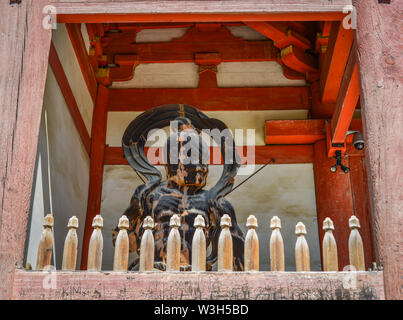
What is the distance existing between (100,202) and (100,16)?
10.2 feet

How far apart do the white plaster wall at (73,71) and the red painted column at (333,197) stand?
2682 millimetres

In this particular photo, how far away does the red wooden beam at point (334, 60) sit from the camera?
230 inches

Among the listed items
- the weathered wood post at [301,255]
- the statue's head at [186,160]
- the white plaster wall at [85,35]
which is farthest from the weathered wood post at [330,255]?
the white plaster wall at [85,35]

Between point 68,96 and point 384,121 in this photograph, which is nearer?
point 384,121

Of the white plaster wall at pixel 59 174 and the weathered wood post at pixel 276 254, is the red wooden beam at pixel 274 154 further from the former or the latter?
the weathered wood post at pixel 276 254

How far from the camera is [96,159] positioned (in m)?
7.37

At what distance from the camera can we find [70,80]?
6559mm

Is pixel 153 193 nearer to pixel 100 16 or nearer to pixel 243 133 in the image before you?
pixel 100 16

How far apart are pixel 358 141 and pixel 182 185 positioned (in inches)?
92.6

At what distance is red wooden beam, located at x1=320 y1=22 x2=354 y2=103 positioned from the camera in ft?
19.2

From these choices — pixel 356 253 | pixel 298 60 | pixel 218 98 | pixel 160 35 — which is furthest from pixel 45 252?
pixel 160 35

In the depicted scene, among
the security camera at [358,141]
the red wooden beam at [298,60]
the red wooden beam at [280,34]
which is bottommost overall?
the security camera at [358,141]

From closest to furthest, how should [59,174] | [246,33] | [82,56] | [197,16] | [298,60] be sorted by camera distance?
[197,16]
[59,174]
[82,56]
[298,60]
[246,33]

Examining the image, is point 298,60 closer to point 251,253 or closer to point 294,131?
point 294,131
